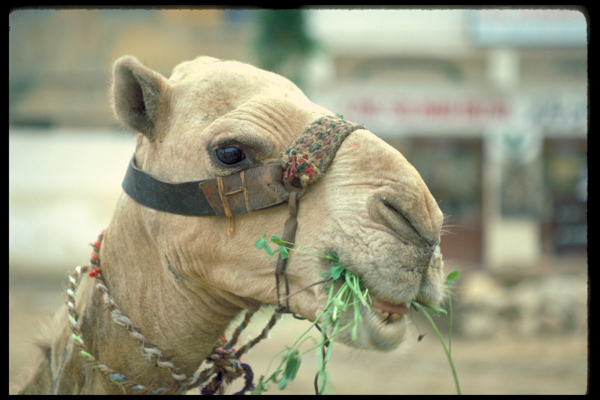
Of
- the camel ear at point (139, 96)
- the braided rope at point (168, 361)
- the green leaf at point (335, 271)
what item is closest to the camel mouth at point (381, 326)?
the green leaf at point (335, 271)

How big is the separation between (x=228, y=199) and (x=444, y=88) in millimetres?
14689

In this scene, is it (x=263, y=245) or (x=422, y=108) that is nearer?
(x=263, y=245)

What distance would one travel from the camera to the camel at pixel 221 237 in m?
2.20

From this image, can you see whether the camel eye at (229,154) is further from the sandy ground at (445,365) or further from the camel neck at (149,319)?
the sandy ground at (445,365)

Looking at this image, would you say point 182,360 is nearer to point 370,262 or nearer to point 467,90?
point 370,262

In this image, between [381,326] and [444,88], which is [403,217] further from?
[444,88]

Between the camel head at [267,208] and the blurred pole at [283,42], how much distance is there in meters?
7.21

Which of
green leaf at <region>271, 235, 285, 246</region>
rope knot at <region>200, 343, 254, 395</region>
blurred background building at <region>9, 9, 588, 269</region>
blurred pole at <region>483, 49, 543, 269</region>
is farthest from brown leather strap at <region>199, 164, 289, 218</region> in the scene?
blurred pole at <region>483, 49, 543, 269</region>

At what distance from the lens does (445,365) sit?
32.0ft

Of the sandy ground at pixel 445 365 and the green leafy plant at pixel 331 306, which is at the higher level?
the green leafy plant at pixel 331 306

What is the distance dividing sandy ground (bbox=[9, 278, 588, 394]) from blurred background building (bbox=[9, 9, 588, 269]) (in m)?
5.36

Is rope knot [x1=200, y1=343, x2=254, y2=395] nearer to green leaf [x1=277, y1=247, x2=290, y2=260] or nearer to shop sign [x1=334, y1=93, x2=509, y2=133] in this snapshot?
green leaf [x1=277, y1=247, x2=290, y2=260]

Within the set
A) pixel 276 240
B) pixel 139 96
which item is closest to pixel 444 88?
pixel 139 96
